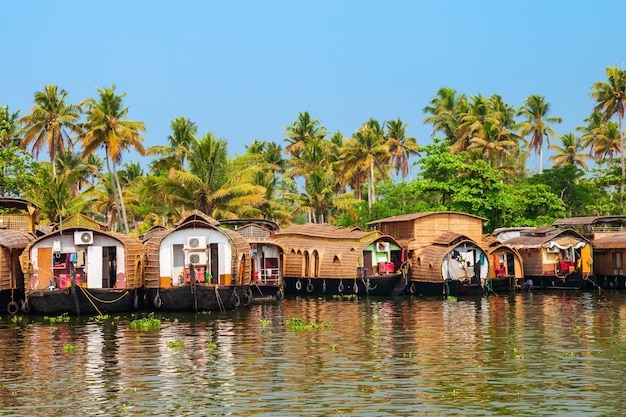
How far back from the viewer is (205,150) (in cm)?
4734

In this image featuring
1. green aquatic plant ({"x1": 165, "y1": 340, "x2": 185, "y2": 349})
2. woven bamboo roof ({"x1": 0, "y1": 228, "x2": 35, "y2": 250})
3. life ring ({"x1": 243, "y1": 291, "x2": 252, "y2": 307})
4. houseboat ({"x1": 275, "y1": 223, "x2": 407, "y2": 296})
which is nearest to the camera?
green aquatic plant ({"x1": 165, "y1": 340, "x2": 185, "y2": 349})

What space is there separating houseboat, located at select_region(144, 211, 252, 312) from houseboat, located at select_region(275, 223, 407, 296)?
982cm

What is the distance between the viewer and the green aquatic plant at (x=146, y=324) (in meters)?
26.9

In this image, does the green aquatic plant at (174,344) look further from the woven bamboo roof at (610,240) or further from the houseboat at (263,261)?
the woven bamboo roof at (610,240)

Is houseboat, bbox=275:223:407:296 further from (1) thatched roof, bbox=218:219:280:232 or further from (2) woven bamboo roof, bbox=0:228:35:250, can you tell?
(2) woven bamboo roof, bbox=0:228:35:250

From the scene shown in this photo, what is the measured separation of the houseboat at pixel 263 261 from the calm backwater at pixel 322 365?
30.3 feet

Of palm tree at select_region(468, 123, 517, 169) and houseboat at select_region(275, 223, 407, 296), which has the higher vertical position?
palm tree at select_region(468, 123, 517, 169)

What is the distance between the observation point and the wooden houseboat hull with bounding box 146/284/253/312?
31.2 metres

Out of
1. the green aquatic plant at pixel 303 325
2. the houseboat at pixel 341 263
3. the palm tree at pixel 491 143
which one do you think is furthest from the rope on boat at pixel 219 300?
the palm tree at pixel 491 143

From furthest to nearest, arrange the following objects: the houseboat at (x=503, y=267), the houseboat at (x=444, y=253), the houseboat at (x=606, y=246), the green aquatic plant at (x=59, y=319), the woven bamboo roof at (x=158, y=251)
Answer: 1. the houseboat at (x=606, y=246)
2. the houseboat at (x=503, y=267)
3. the houseboat at (x=444, y=253)
4. the woven bamboo roof at (x=158, y=251)
5. the green aquatic plant at (x=59, y=319)

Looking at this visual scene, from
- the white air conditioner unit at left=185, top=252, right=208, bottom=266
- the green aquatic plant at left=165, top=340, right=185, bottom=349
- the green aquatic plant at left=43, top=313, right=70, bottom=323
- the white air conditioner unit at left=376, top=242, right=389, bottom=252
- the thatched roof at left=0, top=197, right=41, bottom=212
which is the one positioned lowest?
the green aquatic plant at left=165, top=340, right=185, bottom=349

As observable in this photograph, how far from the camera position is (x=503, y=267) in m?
44.2

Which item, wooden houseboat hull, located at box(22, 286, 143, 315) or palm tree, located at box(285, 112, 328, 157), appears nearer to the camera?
wooden houseboat hull, located at box(22, 286, 143, 315)

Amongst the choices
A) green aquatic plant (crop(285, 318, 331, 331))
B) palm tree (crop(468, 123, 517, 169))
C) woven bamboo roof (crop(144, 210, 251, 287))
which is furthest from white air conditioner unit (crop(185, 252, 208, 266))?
palm tree (crop(468, 123, 517, 169))
